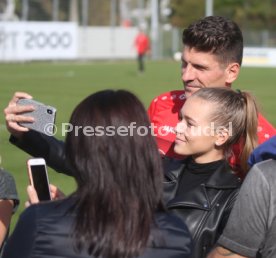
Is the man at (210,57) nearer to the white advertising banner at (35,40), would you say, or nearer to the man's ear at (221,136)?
the man's ear at (221,136)

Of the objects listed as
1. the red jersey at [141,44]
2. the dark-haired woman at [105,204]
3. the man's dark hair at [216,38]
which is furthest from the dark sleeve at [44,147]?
the red jersey at [141,44]

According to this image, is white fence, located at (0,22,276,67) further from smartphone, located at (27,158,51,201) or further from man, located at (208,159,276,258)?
man, located at (208,159,276,258)

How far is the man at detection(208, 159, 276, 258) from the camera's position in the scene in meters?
2.78

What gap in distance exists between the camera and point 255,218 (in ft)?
9.16

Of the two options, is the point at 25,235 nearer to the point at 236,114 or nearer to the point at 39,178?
the point at 39,178

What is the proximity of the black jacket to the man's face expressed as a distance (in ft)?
4.66

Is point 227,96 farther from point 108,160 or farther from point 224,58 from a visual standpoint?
point 108,160

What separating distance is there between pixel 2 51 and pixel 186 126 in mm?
39417

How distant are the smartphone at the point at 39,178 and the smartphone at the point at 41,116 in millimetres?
343

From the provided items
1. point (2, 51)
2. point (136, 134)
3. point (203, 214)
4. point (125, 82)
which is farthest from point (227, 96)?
point (2, 51)

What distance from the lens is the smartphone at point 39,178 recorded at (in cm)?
301

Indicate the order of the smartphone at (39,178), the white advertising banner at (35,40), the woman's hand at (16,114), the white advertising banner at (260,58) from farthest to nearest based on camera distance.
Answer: the white advertising banner at (260,58) < the white advertising banner at (35,40) < the woman's hand at (16,114) < the smartphone at (39,178)

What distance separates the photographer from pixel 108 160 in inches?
103

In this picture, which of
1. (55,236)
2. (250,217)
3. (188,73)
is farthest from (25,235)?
(188,73)
